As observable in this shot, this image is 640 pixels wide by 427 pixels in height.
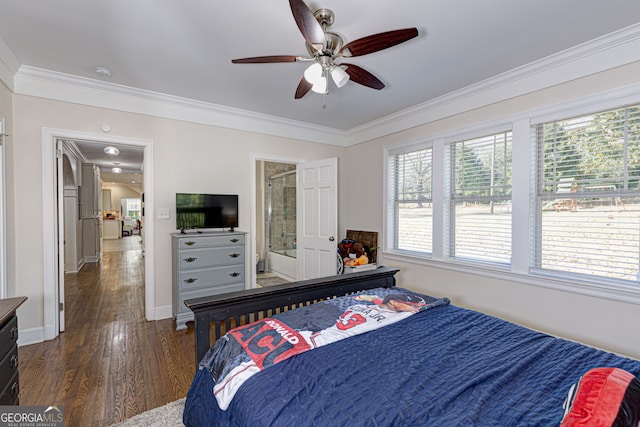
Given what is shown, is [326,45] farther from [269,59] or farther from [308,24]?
[269,59]

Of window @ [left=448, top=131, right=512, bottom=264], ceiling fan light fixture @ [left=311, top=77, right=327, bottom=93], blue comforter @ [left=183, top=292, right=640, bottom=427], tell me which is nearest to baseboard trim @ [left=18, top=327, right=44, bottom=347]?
blue comforter @ [left=183, top=292, right=640, bottom=427]

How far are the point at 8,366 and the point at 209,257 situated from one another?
79.9 inches

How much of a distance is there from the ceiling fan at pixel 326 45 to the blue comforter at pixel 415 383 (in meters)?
1.64

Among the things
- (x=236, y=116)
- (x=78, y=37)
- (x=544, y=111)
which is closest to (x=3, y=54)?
(x=78, y=37)

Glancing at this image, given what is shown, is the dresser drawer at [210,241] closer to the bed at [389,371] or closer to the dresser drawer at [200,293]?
the dresser drawer at [200,293]

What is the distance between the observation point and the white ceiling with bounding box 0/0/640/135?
6.47ft

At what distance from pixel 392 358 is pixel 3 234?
326cm

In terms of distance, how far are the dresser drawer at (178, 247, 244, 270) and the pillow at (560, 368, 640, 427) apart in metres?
3.21

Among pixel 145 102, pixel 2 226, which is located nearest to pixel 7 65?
pixel 145 102

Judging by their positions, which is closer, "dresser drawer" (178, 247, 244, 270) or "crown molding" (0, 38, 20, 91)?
"crown molding" (0, 38, 20, 91)

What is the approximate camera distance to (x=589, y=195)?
2498mm

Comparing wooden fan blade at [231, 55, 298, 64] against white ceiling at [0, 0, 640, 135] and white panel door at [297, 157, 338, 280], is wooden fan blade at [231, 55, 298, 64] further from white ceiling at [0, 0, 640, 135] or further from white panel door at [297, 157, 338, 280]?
white panel door at [297, 157, 338, 280]

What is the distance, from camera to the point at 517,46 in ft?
7.99

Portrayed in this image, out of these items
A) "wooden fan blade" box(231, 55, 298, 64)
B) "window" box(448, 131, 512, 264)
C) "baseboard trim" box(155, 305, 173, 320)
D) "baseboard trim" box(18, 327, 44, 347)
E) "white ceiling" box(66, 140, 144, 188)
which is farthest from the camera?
"white ceiling" box(66, 140, 144, 188)
